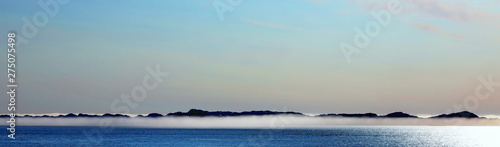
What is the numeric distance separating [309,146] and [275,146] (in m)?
7.79

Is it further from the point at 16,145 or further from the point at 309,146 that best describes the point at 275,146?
the point at 16,145

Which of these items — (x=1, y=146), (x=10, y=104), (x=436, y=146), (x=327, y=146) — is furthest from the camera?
(x=436, y=146)

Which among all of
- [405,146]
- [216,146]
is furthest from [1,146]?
[405,146]

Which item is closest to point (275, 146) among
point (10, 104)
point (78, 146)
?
point (78, 146)

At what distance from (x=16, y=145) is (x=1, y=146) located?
954cm

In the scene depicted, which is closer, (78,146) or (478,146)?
(78,146)

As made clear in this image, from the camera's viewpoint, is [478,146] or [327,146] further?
[478,146]

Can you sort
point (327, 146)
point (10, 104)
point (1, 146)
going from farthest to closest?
point (327, 146)
point (1, 146)
point (10, 104)

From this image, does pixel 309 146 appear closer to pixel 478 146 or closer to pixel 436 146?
pixel 436 146

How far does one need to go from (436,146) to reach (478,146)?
12792mm

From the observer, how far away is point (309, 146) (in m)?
144

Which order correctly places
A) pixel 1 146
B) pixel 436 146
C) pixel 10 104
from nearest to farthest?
1. pixel 10 104
2. pixel 1 146
3. pixel 436 146

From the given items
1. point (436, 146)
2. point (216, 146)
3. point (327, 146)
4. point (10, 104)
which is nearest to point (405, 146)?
point (436, 146)

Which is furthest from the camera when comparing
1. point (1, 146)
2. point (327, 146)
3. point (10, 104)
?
point (327, 146)
